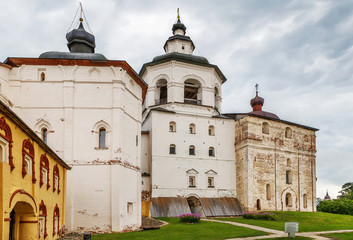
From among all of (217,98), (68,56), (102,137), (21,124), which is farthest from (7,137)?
(217,98)

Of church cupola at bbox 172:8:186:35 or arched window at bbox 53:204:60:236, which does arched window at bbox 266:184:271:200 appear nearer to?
church cupola at bbox 172:8:186:35

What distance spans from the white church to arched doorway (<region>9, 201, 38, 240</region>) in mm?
5819

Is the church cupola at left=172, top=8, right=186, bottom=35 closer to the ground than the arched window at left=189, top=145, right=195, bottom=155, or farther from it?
farther from it

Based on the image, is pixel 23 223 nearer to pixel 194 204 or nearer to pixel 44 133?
pixel 44 133

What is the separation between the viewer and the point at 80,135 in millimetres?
17156

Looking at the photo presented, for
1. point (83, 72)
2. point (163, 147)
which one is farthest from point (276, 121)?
point (83, 72)

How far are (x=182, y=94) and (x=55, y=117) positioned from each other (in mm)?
14163

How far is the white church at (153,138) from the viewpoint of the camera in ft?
55.6

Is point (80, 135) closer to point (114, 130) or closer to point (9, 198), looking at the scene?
point (114, 130)

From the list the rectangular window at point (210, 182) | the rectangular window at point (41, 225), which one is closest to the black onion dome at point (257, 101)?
the rectangular window at point (210, 182)

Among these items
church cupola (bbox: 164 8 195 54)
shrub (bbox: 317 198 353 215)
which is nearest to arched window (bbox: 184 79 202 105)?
church cupola (bbox: 164 8 195 54)

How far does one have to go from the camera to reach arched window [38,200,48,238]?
1136cm

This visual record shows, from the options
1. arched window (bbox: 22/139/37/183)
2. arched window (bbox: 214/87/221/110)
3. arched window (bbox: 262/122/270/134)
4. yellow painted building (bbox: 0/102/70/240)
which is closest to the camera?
yellow painted building (bbox: 0/102/70/240)

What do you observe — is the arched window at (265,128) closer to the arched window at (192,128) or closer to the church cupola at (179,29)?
the arched window at (192,128)
